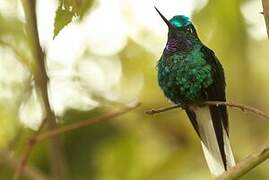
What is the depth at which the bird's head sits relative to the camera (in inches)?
108

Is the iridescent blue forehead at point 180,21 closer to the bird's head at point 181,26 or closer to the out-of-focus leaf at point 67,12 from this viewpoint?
the bird's head at point 181,26

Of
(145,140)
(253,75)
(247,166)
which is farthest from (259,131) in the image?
(247,166)

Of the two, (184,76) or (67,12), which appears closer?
(67,12)

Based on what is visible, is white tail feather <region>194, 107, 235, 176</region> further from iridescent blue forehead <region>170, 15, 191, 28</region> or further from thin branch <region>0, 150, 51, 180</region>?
thin branch <region>0, 150, 51, 180</region>

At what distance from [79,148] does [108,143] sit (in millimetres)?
219

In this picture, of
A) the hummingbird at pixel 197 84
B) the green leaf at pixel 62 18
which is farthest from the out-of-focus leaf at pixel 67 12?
the hummingbird at pixel 197 84

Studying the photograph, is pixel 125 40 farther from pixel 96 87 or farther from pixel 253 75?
pixel 253 75

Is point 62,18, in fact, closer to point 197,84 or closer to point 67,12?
point 67,12

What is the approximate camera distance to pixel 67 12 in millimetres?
1772

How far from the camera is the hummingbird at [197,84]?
2578 mm

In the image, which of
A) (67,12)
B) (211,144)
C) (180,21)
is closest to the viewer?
(67,12)

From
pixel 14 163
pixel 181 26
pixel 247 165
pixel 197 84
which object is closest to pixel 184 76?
pixel 197 84

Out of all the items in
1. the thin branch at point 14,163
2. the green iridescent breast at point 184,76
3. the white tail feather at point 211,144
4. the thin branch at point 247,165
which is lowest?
the white tail feather at point 211,144

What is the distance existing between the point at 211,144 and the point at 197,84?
9.7 inches
